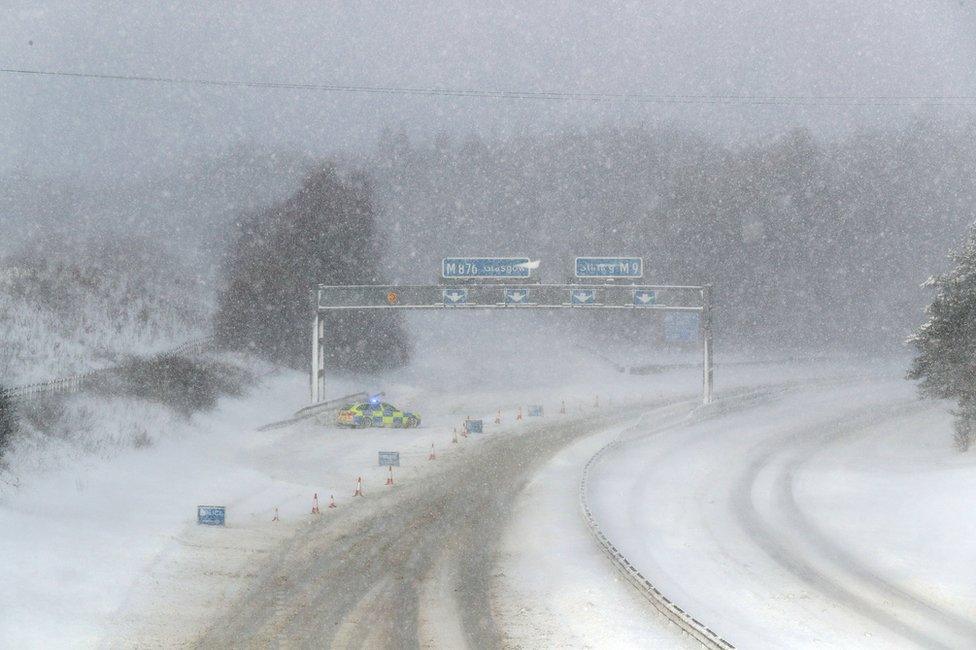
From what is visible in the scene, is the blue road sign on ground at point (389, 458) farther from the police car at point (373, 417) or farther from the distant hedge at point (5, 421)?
the distant hedge at point (5, 421)

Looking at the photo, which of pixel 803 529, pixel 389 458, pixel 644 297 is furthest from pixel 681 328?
pixel 803 529

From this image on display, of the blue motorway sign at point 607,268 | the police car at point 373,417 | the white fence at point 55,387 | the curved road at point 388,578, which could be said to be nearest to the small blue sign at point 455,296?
the blue motorway sign at point 607,268

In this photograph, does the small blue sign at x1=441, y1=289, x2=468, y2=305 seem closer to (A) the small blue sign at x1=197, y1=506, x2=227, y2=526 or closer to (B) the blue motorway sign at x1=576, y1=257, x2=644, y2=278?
(B) the blue motorway sign at x1=576, y1=257, x2=644, y2=278

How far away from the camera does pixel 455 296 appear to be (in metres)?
47.6

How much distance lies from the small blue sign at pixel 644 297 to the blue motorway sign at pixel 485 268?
593 centimetres

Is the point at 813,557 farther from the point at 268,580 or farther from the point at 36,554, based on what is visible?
the point at 36,554

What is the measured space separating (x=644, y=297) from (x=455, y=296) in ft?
32.9

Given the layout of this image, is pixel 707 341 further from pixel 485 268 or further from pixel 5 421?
pixel 5 421

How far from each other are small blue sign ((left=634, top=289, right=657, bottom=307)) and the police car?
13.8m

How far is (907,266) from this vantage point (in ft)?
351

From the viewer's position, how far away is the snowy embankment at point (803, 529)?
1542 cm

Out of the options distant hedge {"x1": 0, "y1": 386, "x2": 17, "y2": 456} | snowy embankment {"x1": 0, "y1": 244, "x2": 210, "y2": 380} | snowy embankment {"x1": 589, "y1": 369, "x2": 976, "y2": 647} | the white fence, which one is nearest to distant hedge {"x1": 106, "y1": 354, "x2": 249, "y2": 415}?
the white fence

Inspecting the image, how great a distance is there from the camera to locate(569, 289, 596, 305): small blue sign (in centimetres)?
4784

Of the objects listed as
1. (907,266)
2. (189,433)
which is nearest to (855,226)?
(907,266)
